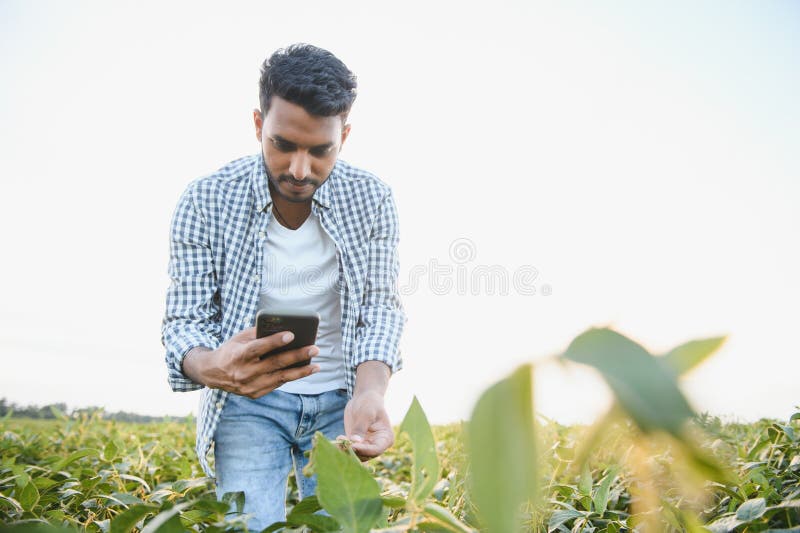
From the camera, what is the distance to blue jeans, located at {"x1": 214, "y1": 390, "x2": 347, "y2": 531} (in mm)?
1968

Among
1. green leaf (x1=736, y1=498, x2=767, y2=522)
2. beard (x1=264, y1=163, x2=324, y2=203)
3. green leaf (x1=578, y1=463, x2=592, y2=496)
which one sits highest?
beard (x1=264, y1=163, x2=324, y2=203)

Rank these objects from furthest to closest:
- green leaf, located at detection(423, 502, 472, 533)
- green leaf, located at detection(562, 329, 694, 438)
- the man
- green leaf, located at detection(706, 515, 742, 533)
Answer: the man → green leaf, located at detection(706, 515, 742, 533) → green leaf, located at detection(423, 502, 472, 533) → green leaf, located at detection(562, 329, 694, 438)

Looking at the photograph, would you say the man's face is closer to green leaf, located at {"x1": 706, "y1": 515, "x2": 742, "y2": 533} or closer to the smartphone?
the smartphone

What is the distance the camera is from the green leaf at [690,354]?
293 millimetres

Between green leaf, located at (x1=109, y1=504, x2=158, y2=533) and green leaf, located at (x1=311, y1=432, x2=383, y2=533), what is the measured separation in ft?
0.65

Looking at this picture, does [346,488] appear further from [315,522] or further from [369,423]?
[369,423]

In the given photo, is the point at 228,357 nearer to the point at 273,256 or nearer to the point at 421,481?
the point at 273,256

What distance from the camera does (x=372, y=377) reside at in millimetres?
1937

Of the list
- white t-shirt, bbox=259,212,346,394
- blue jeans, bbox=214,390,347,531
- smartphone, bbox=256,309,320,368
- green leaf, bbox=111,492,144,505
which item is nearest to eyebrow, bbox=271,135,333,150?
white t-shirt, bbox=259,212,346,394

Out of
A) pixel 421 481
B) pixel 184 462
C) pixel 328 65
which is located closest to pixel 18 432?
pixel 184 462

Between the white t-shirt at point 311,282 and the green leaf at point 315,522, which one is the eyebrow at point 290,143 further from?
the green leaf at point 315,522

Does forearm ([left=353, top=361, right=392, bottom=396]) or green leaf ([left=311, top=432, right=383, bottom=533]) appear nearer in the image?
green leaf ([left=311, top=432, right=383, bottom=533])

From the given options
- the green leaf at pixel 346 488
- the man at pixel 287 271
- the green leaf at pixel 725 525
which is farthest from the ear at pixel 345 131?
the green leaf at pixel 346 488

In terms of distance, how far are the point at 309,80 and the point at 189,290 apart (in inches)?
33.4
